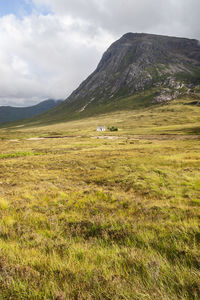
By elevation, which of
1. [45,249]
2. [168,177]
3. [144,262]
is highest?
[144,262]

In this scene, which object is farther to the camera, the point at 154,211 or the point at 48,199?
the point at 48,199

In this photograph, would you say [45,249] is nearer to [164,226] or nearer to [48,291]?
[48,291]

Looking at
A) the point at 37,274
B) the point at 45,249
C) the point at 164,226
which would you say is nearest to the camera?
the point at 37,274

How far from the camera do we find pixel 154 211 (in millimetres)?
5879

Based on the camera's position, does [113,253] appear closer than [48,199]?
Yes

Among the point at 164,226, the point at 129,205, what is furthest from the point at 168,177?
the point at 164,226

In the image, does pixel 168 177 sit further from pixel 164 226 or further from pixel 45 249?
pixel 45 249

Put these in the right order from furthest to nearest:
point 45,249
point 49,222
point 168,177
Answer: point 168,177
point 49,222
point 45,249

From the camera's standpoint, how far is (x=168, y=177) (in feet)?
42.5

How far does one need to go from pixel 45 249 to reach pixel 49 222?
180 centimetres

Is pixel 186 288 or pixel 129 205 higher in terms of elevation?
pixel 186 288

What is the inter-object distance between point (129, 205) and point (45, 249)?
171 inches

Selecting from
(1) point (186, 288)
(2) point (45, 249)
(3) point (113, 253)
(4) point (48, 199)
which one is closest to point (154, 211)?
(3) point (113, 253)

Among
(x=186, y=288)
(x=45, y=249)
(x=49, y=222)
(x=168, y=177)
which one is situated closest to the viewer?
(x=186, y=288)
